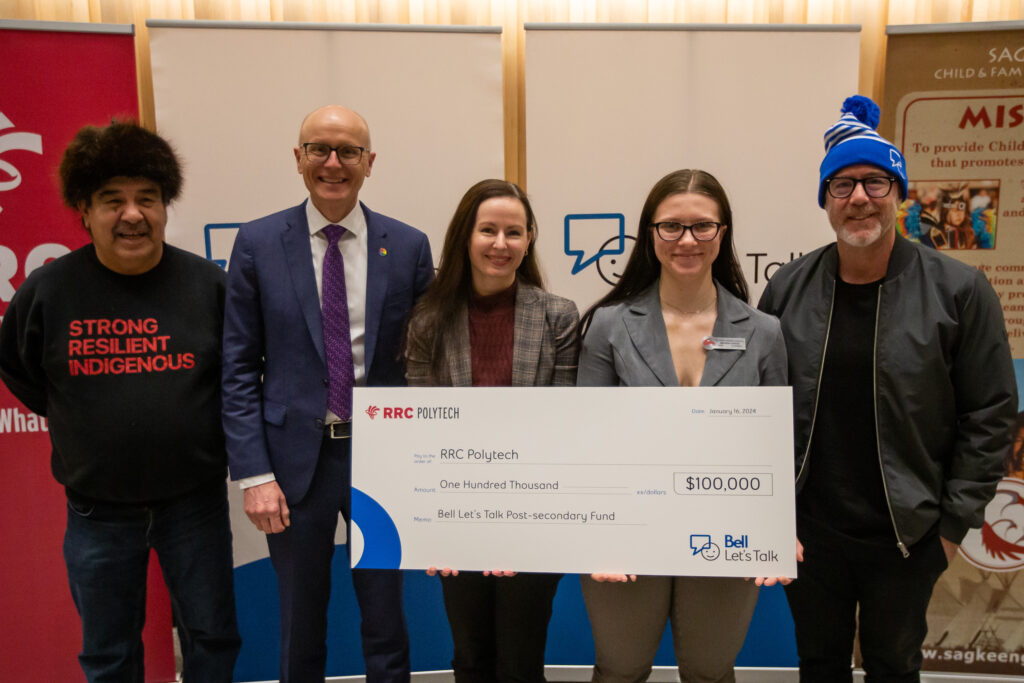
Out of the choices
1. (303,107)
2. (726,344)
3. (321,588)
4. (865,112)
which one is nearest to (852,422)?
(726,344)

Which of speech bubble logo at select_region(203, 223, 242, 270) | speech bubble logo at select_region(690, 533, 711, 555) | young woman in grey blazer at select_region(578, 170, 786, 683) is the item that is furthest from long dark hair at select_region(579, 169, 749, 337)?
Result: speech bubble logo at select_region(203, 223, 242, 270)

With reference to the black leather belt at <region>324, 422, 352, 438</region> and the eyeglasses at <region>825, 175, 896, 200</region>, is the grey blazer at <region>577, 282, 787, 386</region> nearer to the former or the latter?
the eyeglasses at <region>825, 175, 896, 200</region>

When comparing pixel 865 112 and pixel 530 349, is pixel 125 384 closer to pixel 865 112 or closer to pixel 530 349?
pixel 530 349

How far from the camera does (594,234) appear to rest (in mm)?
2850

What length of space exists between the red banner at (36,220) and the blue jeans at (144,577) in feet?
3.18

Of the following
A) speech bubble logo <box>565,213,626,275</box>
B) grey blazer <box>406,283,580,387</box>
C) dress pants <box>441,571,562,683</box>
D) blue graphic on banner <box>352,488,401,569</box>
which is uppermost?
speech bubble logo <box>565,213,626,275</box>

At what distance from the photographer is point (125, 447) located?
6.42ft

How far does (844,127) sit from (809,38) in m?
1.20

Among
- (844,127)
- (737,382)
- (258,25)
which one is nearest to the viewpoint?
(737,382)

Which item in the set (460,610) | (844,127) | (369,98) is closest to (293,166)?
(369,98)

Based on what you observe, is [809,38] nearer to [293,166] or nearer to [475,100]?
[475,100]

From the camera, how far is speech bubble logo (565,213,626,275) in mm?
2842

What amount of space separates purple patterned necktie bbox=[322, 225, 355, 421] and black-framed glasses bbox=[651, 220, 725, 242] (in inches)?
39.6

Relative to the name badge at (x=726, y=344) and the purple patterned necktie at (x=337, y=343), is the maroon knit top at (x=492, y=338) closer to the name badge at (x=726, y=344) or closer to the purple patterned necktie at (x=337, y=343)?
the purple patterned necktie at (x=337, y=343)
